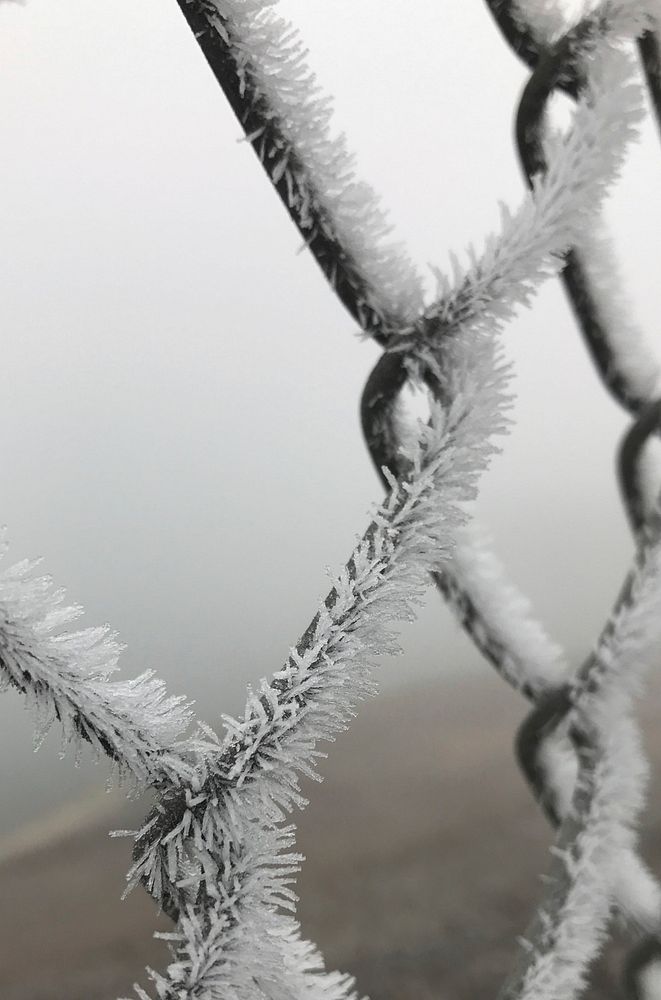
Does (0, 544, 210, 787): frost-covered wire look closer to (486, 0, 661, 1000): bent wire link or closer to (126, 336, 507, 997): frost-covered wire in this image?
(126, 336, 507, 997): frost-covered wire

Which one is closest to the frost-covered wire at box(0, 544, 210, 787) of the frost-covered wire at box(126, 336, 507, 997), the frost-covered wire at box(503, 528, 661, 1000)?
the frost-covered wire at box(126, 336, 507, 997)

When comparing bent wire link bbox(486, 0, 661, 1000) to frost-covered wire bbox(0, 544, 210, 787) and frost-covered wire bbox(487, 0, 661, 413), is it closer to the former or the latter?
frost-covered wire bbox(487, 0, 661, 413)

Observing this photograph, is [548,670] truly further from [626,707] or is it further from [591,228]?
[591,228]

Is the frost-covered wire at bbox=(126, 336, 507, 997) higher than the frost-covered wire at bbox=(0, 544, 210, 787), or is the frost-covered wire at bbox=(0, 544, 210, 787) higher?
the frost-covered wire at bbox=(0, 544, 210, 787)

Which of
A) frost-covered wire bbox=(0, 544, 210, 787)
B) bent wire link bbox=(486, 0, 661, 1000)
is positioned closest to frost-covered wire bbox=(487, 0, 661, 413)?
bent wire link bbox=(486, 0, 661, 1000)

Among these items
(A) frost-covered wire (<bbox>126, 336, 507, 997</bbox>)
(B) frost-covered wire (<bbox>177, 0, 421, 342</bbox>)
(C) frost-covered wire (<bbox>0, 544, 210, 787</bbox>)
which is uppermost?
(B) frost-covered wire (<bbox>177, 0, 421, 342</bbox>)

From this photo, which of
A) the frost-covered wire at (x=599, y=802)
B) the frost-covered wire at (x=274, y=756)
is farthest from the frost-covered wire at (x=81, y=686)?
the frost-covered wire at (x=599, y=802)

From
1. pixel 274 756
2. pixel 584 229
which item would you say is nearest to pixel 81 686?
pixel 274 756

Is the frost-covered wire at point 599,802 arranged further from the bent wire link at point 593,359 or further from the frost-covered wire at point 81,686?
the frost-covered wire at point 81,686

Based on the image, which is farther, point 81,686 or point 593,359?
point 593,359

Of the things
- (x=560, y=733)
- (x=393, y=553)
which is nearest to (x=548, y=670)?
(x=560, y=733)

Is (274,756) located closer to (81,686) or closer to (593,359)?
(81,686)

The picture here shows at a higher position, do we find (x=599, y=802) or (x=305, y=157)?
(x=305, y=157)
